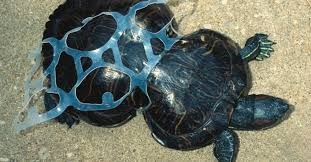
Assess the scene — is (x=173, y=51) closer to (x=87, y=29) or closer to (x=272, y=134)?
(x=87, y=29)

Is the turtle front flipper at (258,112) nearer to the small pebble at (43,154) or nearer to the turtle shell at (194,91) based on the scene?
the turtle shell at (194,91)

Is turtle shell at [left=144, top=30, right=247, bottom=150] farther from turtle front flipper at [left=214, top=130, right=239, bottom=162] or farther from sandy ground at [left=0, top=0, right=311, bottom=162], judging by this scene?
sandy ground at [left=0, top=0, right=311, bottom=162]

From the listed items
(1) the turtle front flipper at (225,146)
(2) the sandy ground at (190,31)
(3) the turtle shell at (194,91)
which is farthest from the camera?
(2) the sandy ground at (190,31)

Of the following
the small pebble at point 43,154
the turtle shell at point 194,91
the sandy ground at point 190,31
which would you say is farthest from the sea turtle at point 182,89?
the small pebble at point 43,154

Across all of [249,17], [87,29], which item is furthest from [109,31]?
[249,17]

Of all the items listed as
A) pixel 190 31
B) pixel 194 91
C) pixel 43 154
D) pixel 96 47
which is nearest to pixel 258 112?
pixel 194 91

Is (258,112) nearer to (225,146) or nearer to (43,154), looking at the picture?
(225,146)
